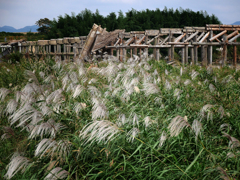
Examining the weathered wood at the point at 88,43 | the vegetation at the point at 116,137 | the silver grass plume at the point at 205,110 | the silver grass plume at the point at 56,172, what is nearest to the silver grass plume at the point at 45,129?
the vegetation at the point at 116,137

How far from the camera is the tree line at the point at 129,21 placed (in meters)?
18.9

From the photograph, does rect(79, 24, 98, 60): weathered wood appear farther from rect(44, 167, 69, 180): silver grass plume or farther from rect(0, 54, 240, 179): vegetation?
rect(44, 167, 69, 180): silver grass plume

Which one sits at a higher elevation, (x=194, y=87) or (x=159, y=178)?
(x=194, y=87)

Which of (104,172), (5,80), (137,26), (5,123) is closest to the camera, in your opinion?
(104,172)

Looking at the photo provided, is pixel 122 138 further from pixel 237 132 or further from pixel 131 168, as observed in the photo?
pixel 237 132

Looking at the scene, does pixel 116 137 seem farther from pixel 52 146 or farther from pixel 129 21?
pixel 129 21

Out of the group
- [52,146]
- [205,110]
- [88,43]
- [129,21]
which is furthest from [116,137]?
[129,21]

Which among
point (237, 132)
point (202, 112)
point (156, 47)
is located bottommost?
point (237, 132)

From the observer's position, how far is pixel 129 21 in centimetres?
2189

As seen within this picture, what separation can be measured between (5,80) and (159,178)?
507 cm

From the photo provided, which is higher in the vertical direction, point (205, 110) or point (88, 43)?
point (88, 43)

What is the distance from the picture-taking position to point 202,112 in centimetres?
275

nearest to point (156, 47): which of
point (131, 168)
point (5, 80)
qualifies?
point (5, 80)

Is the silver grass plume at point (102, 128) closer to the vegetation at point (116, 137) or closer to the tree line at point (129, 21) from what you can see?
the vegetation at point (116, 137)
